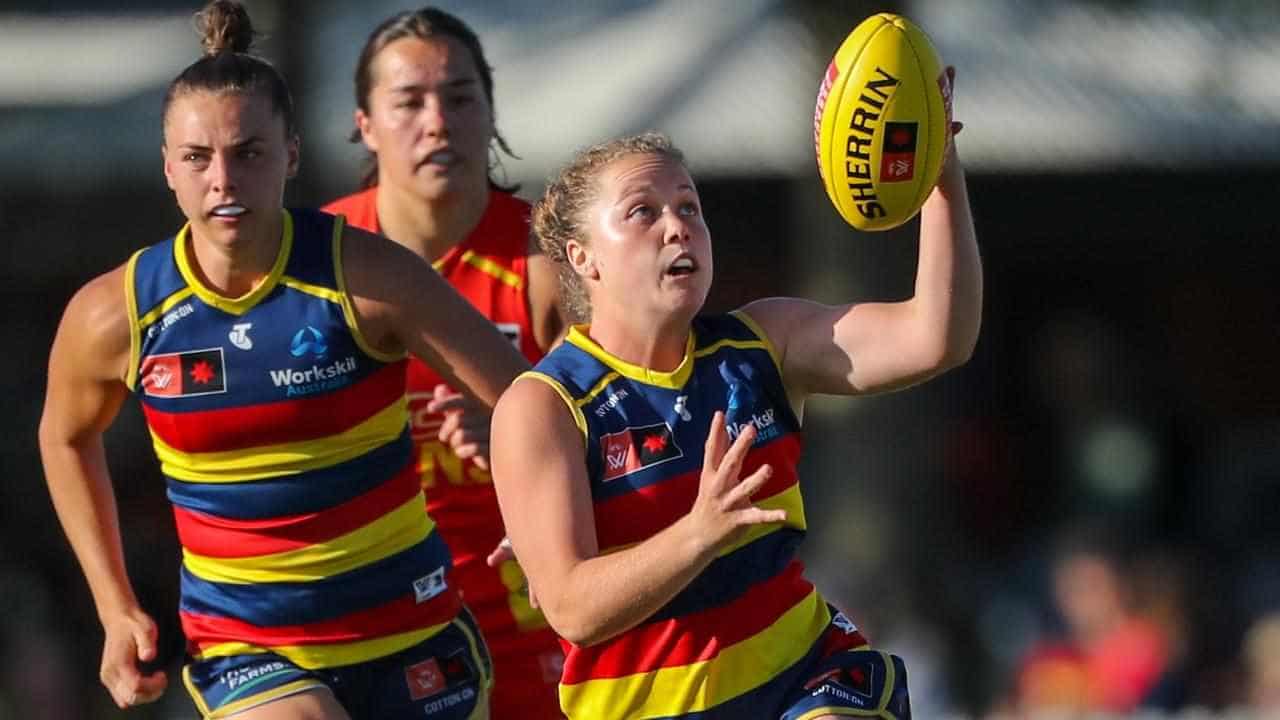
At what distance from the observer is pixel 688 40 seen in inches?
465

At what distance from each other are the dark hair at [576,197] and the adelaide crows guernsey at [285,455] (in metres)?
0.49

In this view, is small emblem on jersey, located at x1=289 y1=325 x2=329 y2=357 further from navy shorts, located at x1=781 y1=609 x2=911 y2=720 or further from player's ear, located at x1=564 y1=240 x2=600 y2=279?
navy shorts, located at x1=781 y1=609 x2=911 y2=720

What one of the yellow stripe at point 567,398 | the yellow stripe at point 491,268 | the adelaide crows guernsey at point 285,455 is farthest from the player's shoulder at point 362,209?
the yellow stripe at point 567,398

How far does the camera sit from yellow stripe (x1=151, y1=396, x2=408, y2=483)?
16.4 feet

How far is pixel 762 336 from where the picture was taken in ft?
15.3

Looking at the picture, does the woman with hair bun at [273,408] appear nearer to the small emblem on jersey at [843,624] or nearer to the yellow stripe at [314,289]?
the yellow stripe at [314,289]

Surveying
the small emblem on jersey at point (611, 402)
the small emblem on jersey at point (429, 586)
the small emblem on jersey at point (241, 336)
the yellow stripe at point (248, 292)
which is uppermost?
the yellow stripe at point (248, 292)

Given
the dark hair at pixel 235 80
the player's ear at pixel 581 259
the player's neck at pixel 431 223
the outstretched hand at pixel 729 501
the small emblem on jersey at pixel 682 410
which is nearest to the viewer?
the outstretched hand at pixel 729 501

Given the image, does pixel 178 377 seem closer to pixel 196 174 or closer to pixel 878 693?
pixel 196 174

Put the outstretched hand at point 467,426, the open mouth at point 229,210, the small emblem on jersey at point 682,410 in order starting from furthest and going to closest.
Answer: the outstretched hand at point 467,426 < the open mouth at point 229,210 < the small emblem on jersey at point 682,410

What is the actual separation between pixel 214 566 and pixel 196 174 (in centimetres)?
89

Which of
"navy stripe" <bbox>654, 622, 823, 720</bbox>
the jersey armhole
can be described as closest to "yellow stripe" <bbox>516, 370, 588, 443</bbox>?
"navy stripe" <bbox>654, 622, 823, 720</bbox>

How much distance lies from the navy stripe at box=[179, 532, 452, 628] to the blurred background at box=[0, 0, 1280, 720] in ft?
15.2

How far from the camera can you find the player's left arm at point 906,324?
4.43m
